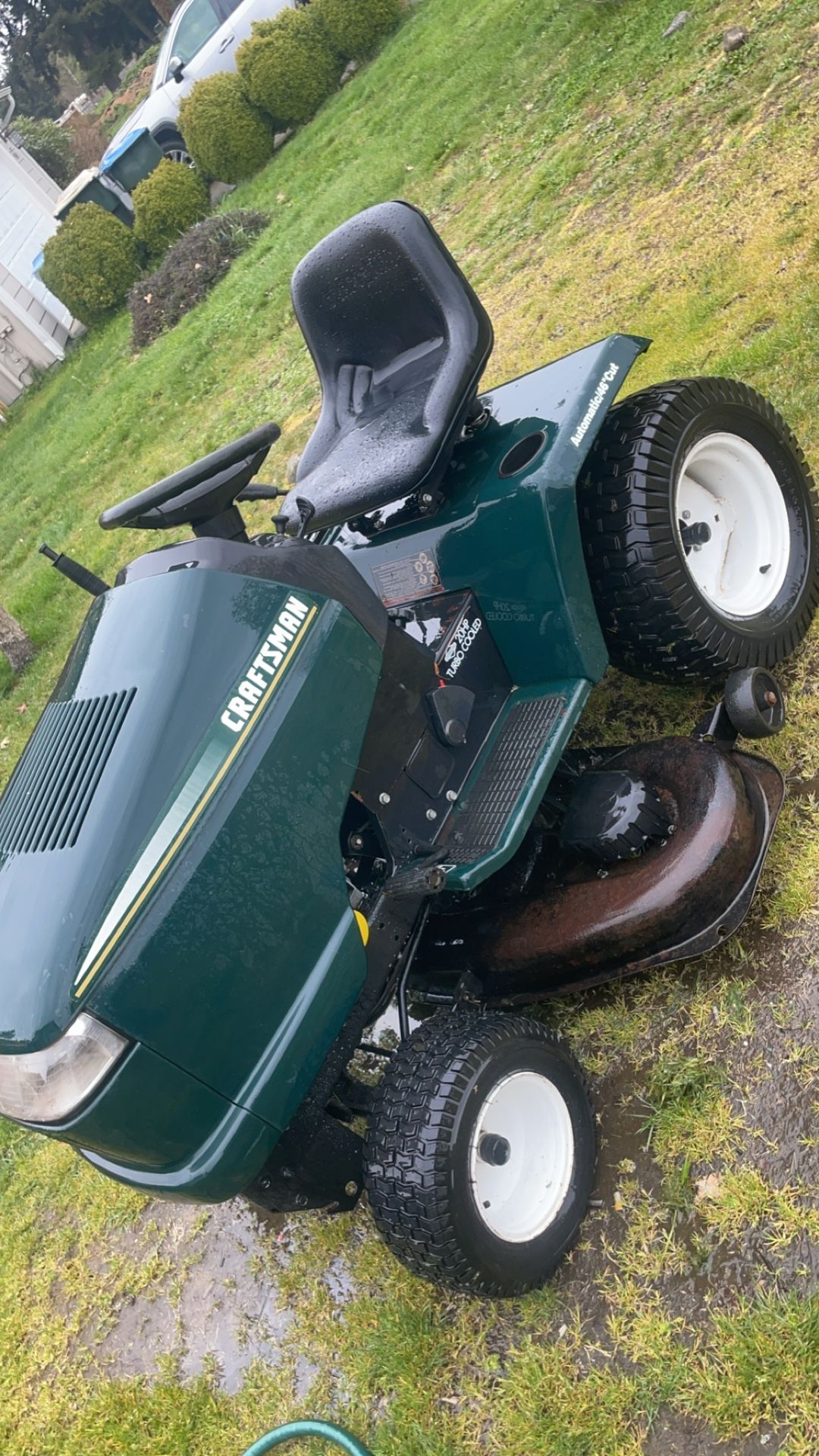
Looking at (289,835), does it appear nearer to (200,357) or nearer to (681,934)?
(681,934)

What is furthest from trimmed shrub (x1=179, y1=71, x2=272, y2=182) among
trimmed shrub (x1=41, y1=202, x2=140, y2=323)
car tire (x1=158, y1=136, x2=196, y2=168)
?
car tire (x1=158, y1=136, x2=196, y2=168)

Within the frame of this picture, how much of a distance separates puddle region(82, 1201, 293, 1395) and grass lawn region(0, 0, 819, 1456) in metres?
0.01

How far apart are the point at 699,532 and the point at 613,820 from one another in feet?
2.89

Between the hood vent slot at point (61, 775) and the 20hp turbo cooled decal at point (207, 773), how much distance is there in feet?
0.58

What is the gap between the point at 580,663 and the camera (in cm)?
235

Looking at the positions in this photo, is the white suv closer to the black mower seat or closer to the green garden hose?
the black mower seat

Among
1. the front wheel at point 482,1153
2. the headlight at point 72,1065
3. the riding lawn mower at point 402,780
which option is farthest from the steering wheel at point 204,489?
the front wheel at point 482,1153

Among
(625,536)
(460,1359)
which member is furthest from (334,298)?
(460,1359)

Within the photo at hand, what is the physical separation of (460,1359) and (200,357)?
26.9 ft

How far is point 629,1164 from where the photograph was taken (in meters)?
2.08

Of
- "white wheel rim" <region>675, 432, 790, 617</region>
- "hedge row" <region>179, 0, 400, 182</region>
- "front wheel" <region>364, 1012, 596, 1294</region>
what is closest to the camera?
"front wheel" <region>364, 1012, 596, 1294</region>

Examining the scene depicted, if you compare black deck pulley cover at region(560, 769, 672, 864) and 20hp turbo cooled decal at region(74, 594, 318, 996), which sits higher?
20hp turbo cooled decal at region(74, 594, 318, 996)

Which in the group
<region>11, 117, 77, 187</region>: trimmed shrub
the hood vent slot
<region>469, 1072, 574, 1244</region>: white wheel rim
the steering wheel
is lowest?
<region>469, 1072, 574, 1244</region>: white wheel rim

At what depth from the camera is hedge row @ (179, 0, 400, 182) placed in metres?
10.8
